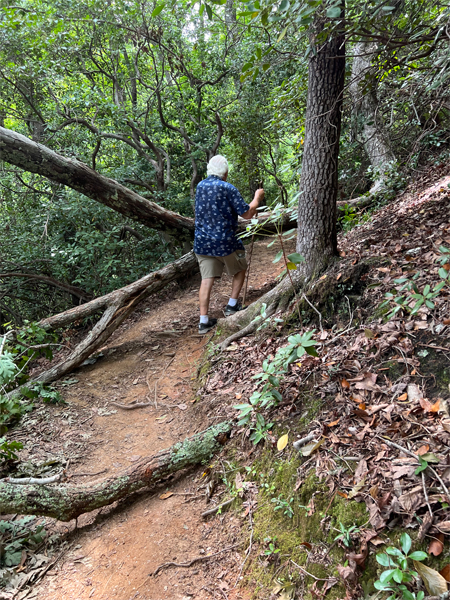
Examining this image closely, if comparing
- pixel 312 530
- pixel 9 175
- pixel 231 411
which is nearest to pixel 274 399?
pixel 231 411

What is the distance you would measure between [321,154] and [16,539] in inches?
153

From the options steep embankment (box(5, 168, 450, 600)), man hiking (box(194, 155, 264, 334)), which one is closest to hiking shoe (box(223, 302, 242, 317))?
man hiking (box(194, 155, 264, 334))

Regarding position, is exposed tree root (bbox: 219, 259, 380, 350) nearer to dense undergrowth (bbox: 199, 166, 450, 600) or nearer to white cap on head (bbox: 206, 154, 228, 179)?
dense undergrowth (bbox: 199, 166, 450, 600)

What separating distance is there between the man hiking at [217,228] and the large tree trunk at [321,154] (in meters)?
1.25

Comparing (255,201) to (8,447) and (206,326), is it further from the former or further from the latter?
(8,447)

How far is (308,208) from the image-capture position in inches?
138

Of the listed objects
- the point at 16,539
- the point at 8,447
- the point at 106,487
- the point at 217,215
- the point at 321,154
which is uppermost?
the point at 321,154

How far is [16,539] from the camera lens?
2.66 m

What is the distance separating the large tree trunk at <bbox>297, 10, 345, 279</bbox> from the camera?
3.22m

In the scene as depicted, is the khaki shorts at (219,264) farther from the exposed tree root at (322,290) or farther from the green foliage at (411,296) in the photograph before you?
the green foliage at (411,296)

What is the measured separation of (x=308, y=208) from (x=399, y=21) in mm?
2051

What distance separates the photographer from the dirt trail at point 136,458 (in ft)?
7.36

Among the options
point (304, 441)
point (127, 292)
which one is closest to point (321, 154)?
point (304, 441)

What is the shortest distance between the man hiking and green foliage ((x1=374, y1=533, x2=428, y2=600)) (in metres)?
3.80
